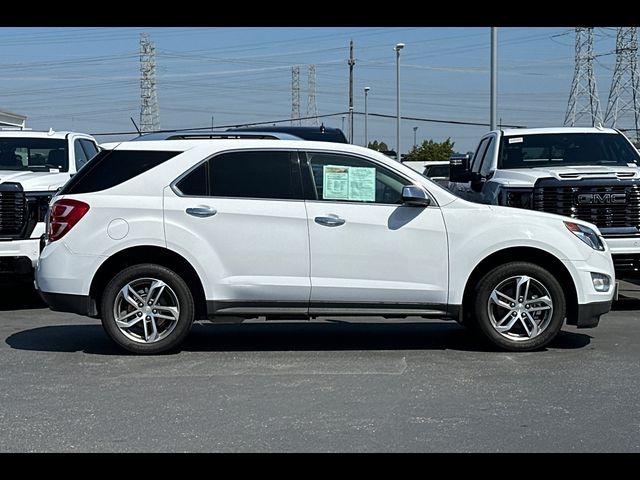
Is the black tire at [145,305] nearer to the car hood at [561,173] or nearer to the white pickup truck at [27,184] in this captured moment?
the white pickup truck at [27,184]

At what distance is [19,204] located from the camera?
35.7ft

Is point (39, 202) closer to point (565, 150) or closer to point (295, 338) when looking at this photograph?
point (295, 338)

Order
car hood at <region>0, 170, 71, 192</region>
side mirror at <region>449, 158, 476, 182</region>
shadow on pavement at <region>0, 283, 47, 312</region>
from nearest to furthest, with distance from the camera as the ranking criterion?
car hood at <region>0, 170, 71, 192</region> → shadow on pavement at <region>0, 283, 47, 312</region> → side mirror at <region>449, 158, 476, 182</region>

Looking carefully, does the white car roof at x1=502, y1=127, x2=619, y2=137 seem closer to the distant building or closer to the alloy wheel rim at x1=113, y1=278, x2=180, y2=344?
the alloy wheel rim at x1=113, y1=278, x2=180, y2=344

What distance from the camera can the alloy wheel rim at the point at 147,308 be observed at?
26.4 feet

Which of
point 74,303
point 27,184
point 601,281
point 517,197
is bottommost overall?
point 74,303

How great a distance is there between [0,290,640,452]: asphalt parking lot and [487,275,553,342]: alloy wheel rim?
0.83 ft

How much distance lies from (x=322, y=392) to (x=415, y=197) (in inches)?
78.2

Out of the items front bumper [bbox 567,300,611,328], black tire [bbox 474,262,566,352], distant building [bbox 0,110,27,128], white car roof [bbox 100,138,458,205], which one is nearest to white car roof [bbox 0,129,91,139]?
white car roof [bbox 100,138,458,205]

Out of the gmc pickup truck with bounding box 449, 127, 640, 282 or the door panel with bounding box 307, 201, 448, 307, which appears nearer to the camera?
the door panel with bounding box 307, 201, 448, 307

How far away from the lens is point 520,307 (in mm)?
8164

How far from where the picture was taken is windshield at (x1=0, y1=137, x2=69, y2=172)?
12711 millimetres

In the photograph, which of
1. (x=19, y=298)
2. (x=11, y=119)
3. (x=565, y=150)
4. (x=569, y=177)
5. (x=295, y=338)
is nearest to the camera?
(x=295, y=338)

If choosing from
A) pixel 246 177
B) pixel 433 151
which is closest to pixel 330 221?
pixel 246 177
